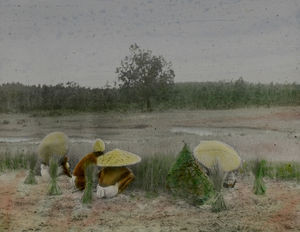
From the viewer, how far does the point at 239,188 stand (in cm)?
618

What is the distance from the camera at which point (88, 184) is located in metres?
5.73

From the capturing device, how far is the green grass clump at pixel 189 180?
222 inches

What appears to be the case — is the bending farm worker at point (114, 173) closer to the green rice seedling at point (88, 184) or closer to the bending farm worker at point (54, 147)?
the green rice seedling at point (88, 184)

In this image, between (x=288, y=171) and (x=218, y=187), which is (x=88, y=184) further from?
(x=288, y=171)

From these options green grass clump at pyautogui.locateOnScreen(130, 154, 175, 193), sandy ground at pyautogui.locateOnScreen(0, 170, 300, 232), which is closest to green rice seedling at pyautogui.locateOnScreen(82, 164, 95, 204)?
sandy ground at pyautogui.locateOnScreen(0, 170, 300, 232)

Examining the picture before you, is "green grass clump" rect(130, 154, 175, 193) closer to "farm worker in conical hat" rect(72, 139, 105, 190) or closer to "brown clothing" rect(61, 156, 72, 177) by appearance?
"farm worker in conical hat" rect(72, 139, 105, 190)

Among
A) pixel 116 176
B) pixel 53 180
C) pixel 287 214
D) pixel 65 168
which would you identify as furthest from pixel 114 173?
pixel 287 214

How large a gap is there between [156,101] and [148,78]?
36 cm

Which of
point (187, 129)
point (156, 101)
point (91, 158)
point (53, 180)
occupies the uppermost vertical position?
point (156, 101)

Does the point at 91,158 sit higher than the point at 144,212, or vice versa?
the point at 91,158

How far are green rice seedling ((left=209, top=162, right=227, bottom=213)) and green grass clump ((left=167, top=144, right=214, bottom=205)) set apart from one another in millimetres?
182

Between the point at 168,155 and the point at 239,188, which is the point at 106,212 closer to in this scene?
the point at 168,155

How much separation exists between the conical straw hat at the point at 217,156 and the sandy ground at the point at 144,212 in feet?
1.35

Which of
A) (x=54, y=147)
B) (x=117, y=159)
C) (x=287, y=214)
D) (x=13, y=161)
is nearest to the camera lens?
(x=287, y=214)
